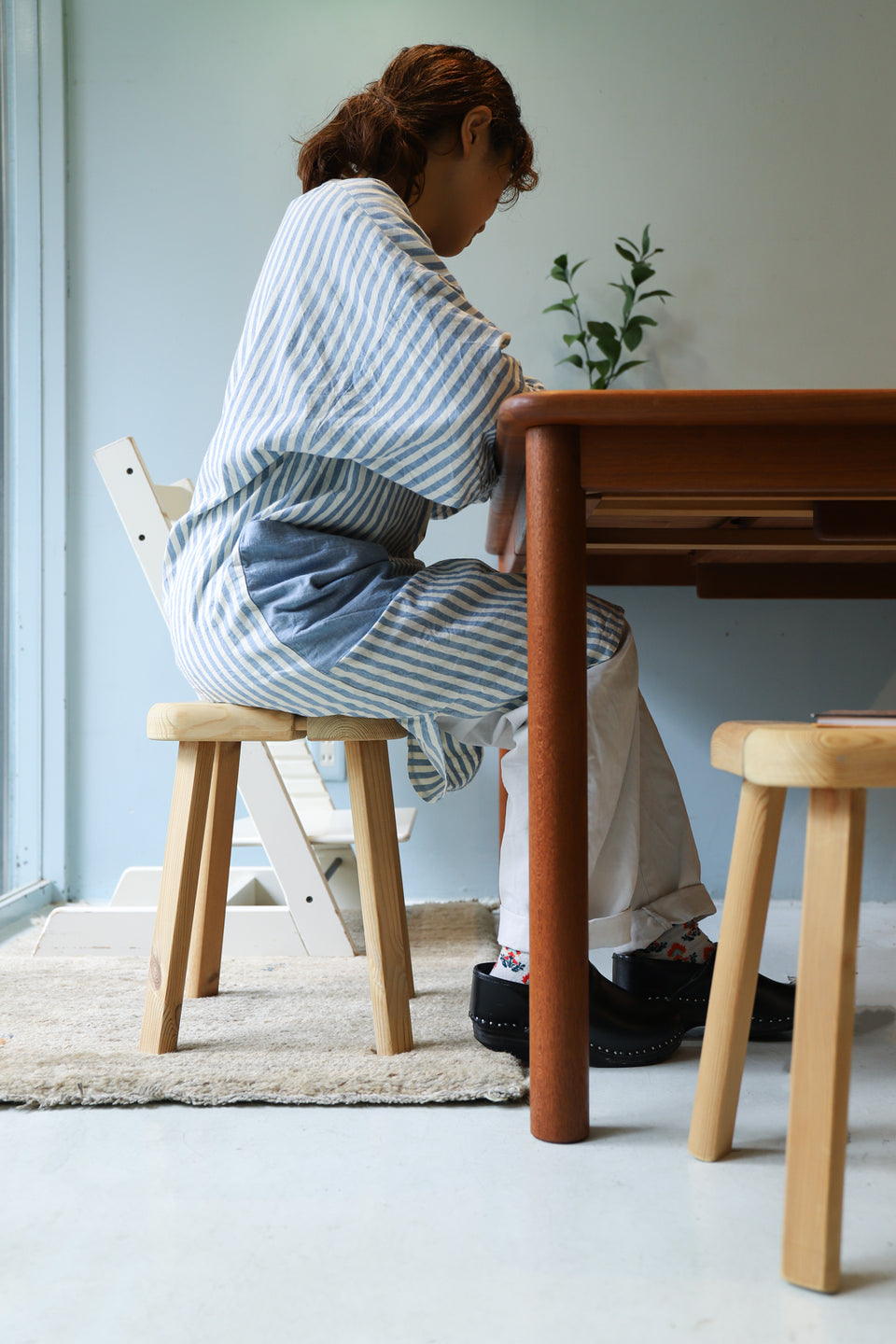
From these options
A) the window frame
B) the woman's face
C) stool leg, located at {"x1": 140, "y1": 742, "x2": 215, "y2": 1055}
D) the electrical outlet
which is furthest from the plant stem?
stool leg, located at {"x1": 140, "y1": 742, "x2": 215, "y2": 1055}

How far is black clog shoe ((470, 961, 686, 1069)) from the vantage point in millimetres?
999

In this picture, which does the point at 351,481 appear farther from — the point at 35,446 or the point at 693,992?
the point at 35,446

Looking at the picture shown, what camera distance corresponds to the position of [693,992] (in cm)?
109

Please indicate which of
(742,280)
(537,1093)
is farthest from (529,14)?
(537,1093)

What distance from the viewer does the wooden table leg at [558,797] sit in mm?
824

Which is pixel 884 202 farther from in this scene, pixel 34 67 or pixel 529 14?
pixel 34 67

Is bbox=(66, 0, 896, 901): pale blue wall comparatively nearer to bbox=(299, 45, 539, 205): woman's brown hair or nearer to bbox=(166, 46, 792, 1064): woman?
bbox=(299, 45, 539, 205): woman's brown hair

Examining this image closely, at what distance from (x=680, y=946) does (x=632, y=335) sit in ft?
4.16

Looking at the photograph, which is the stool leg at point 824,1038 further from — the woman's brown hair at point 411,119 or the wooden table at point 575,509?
the woman's brown hair at point 411,119

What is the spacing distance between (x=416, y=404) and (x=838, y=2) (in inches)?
67.8

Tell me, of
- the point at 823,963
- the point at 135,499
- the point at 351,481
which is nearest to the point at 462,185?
the point at 351,481

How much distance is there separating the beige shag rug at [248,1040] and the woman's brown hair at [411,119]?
0.96m

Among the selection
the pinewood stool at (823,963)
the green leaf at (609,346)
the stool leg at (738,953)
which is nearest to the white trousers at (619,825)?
the stool leg at (738,953)

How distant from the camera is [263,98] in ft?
6.77
